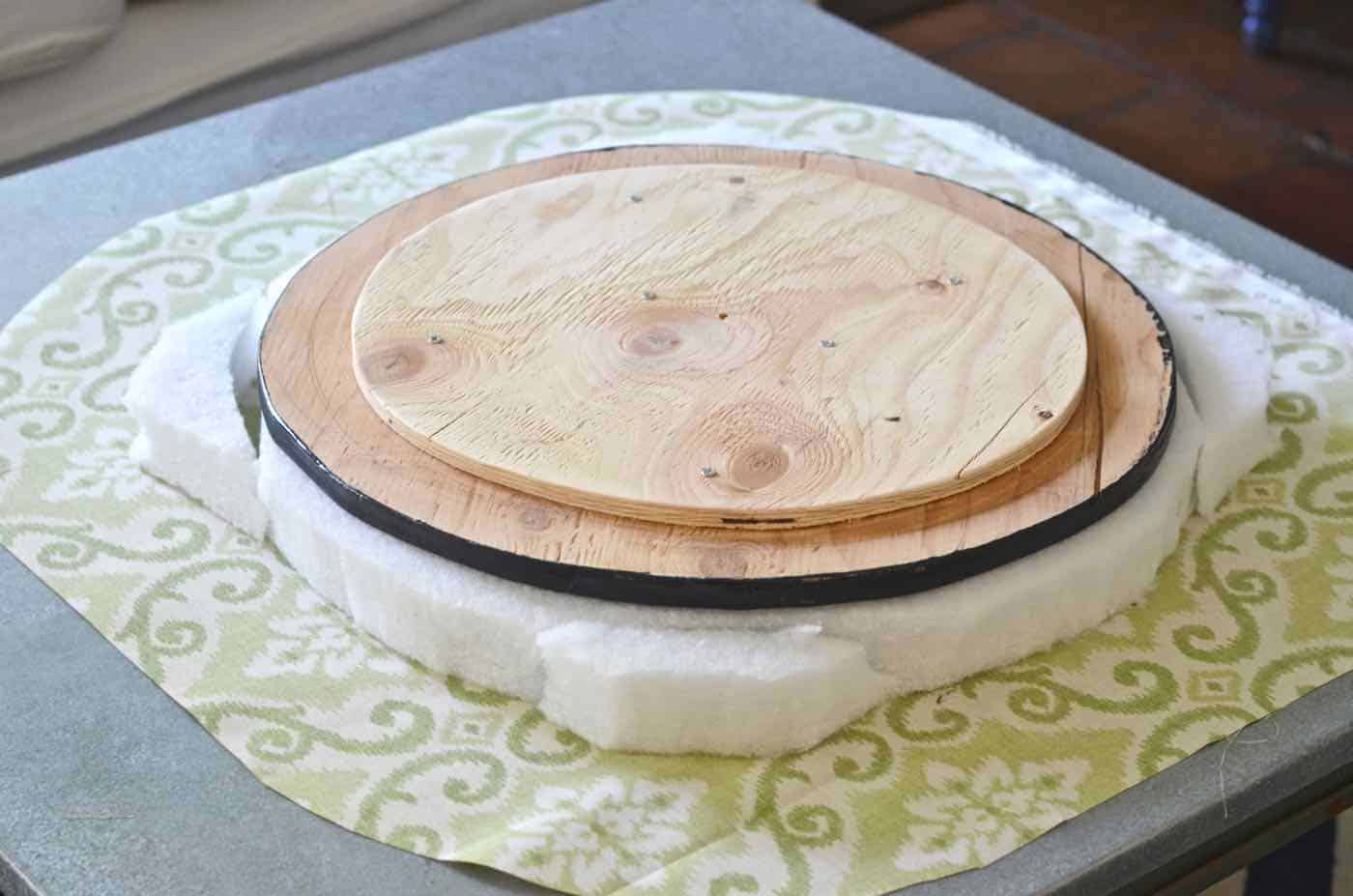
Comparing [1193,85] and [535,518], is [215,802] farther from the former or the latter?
[1193,85]

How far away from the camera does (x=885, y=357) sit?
3.89 feet

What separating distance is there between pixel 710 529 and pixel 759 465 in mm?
59

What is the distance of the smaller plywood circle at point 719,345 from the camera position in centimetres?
107

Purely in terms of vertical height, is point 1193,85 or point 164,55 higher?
point 164,55

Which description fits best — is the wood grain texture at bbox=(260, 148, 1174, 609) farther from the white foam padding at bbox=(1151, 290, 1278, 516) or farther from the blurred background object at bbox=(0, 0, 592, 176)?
the blurred background object at bbox=(0, 0, 592, 176)

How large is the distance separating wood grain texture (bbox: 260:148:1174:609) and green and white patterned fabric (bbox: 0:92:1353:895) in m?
0.09

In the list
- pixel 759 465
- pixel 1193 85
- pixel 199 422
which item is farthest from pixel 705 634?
pixel 1193 85

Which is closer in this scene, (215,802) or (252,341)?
(215,802)

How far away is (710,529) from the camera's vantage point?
1.04 m

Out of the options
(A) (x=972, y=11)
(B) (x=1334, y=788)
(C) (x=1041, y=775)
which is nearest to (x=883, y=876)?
(C) (x=1041, y=775)

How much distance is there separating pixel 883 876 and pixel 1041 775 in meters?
0.13

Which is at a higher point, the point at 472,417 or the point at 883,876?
the point at 472,417

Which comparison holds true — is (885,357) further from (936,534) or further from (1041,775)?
(1041,775)

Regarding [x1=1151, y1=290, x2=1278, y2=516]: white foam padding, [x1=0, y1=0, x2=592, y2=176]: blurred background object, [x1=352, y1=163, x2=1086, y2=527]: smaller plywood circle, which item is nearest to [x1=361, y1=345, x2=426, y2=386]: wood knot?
[x1=352, y1=163, x2=1086, y2=527]: smaller plywood circle
